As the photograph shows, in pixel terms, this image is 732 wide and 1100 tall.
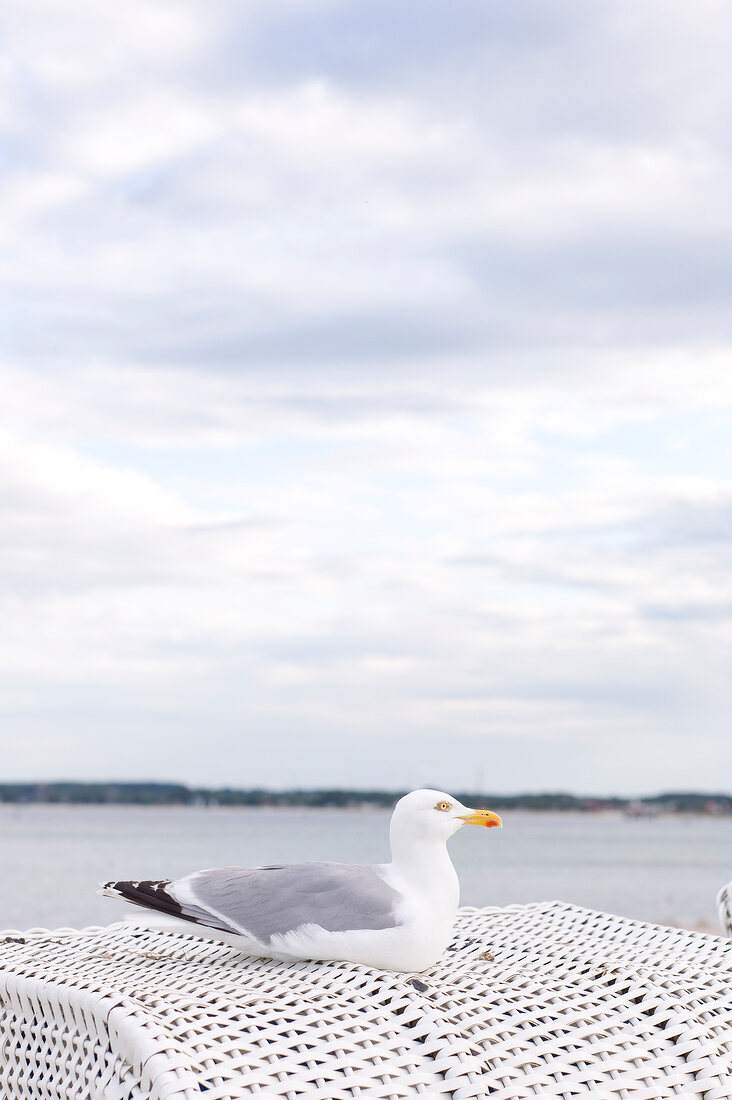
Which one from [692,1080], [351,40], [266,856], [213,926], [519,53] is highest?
[519,53]

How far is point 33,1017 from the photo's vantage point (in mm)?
2635

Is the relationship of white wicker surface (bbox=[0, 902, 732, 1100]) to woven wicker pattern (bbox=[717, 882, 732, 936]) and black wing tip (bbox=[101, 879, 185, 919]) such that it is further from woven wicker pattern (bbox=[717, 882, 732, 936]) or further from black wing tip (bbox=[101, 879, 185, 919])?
woven wicker pattern (bbox=[717, 882, 732, 936])

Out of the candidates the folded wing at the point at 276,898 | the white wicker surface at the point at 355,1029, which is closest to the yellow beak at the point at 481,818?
the folded wing at the point at 276,898

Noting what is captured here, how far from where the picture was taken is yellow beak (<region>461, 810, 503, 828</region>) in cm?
281

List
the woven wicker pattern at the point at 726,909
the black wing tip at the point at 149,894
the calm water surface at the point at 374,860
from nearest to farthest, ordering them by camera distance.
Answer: the black wing tip at the point at 149,894 → the woven wicker pattern at the point at 726,909 → the calm water surface at the point at 374,860

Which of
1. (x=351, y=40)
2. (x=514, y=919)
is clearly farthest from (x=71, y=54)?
(x=514, y=919)

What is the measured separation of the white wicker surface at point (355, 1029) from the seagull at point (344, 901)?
59 millimetres

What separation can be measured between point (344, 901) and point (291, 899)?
0.12m

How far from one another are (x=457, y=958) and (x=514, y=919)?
3.11 ft

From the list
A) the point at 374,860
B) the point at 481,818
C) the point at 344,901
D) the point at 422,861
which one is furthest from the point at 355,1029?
the point at 374,860

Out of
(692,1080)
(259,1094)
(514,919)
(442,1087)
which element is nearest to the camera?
(259,1094)

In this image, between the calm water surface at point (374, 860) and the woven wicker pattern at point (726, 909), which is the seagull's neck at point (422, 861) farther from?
the calm water surface at point (374, 860)

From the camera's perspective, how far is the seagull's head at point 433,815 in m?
2.77

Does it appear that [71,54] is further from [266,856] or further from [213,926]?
[266,856]
